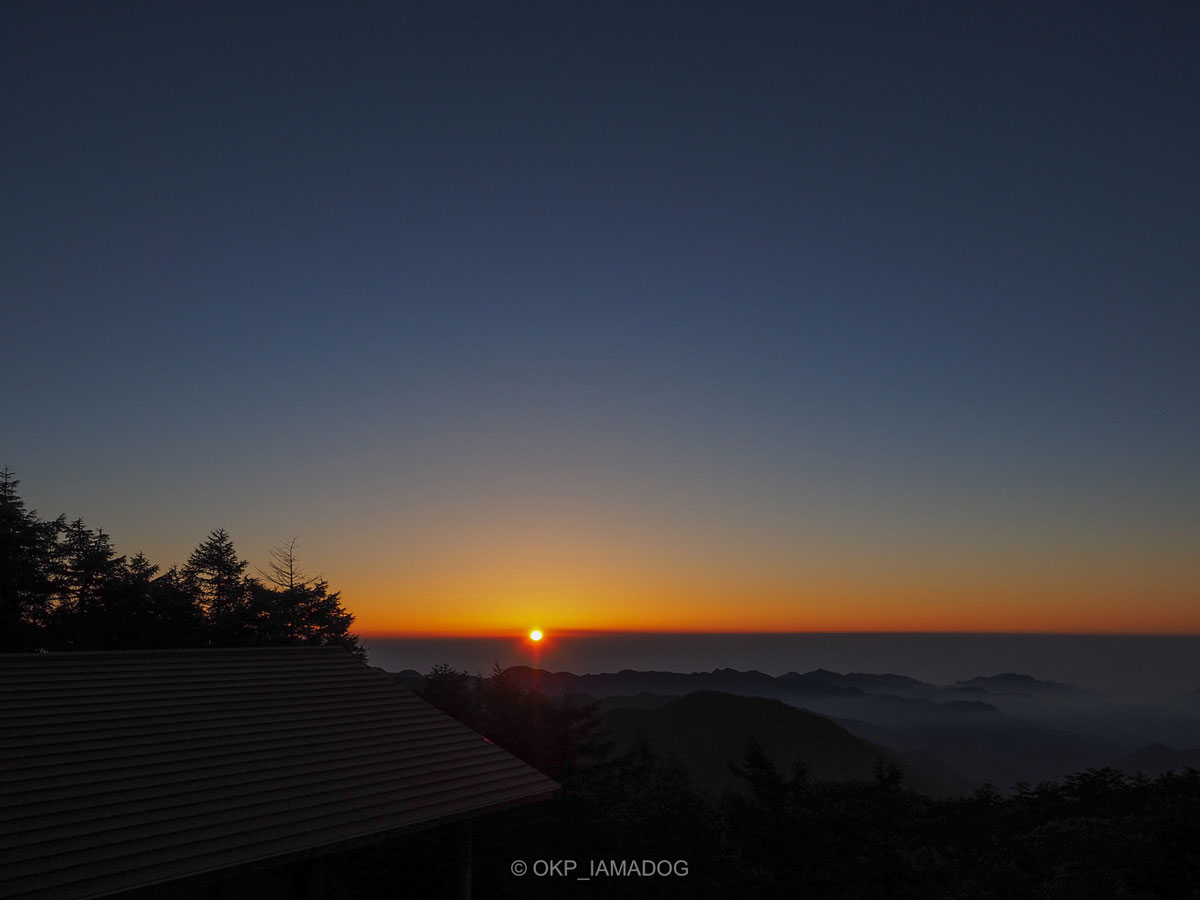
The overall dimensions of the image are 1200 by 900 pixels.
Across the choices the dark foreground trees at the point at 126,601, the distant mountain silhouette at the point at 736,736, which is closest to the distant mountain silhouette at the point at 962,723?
the distant mountain silhouette at the point at 736,736

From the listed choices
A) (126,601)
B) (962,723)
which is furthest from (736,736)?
(962,723)

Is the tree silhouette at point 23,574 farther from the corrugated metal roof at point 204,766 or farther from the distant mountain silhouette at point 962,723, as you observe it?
the distant mountain silhouette at point 962,723

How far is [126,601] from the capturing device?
32844 mm

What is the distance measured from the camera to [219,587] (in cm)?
3978

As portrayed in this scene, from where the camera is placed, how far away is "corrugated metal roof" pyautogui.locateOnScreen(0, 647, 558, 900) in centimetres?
697

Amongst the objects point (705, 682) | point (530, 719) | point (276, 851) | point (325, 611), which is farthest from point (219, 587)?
point (705, 682)

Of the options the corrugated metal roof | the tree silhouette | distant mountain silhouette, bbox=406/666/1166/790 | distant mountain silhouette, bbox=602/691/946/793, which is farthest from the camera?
distant mountain silhouette, bbox=406/666/1166/790

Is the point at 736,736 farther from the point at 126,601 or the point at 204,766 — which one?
the point at 204,766

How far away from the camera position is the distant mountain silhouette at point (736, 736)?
64250mm

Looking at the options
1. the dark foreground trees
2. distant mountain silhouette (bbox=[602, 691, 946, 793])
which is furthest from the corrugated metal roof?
distant mountain silhouette (bbox=[602, 691, 946, 793])

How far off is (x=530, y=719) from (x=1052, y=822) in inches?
654

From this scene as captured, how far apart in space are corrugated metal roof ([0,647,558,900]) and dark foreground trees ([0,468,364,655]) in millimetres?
24617

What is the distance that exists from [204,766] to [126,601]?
3054 centimetres

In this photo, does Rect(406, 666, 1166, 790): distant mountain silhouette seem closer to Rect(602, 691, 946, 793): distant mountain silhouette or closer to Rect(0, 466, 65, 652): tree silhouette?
Rect(602, 691, 946, 793): distant mountain silhouette
